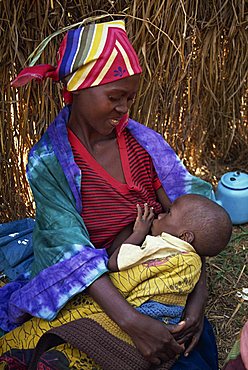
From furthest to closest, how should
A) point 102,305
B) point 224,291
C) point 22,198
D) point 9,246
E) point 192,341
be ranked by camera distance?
point 22,198
point 224,291
point 9,246
point 192,341
point 102,305

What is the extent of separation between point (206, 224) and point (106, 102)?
532 mm

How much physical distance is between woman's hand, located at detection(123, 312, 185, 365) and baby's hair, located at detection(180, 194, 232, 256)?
33 centimetres

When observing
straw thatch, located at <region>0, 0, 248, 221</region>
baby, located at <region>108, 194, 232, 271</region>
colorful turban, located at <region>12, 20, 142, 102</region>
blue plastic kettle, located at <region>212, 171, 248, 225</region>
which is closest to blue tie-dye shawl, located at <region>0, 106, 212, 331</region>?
baby, located at <region>108, 194, 232, 271</region>

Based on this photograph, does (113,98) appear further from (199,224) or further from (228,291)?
(228,291)

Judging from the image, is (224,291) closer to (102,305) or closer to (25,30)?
(102,305)

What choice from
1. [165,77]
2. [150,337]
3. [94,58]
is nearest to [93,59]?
[94,58]

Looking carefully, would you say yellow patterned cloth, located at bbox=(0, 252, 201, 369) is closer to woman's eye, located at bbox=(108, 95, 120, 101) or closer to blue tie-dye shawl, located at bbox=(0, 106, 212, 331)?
blue tie-dye shawl, located at bbox=(0, 106, 212, 331)

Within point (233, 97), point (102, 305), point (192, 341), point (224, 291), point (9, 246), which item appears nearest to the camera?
point (102, 305)

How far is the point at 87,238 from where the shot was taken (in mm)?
2176

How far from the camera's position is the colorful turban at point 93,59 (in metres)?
2.08

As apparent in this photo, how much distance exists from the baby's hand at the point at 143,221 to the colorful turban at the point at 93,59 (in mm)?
506

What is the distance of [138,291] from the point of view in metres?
2.10

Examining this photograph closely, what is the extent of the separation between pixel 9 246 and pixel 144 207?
676mm

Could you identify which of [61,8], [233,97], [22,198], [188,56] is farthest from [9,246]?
[233,97]
